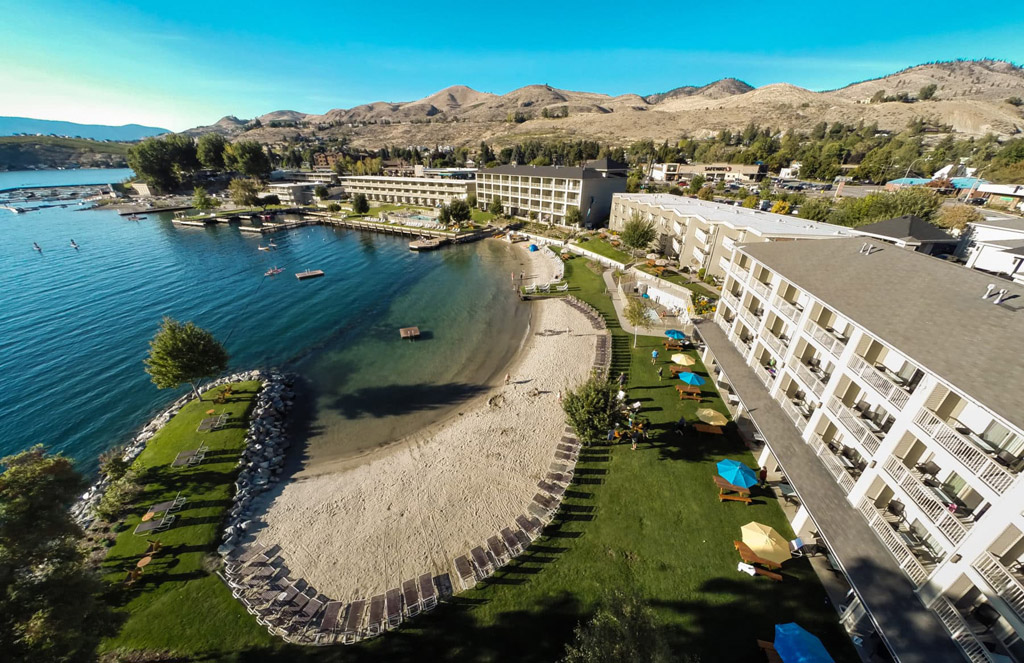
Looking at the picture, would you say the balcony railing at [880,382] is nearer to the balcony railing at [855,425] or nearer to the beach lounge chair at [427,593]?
the balcony railing at [855,425]

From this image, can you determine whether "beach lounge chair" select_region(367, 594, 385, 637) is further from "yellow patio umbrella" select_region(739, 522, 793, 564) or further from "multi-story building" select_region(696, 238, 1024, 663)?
"multi-story building" select_region(696, 238, 1024, 663)

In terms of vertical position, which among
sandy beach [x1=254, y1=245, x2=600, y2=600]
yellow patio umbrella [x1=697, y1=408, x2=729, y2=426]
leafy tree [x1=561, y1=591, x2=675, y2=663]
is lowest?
sandy beach [x1=254, y1=245, x2=600, y2=600]

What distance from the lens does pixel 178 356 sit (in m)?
27.5

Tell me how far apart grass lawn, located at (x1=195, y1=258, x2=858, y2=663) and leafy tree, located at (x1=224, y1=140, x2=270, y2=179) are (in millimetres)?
175898

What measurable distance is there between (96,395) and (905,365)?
60.6m

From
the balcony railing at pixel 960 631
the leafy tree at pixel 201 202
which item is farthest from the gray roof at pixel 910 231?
the leafy tree at pixel 201 202

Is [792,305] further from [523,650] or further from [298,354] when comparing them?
[298,354]

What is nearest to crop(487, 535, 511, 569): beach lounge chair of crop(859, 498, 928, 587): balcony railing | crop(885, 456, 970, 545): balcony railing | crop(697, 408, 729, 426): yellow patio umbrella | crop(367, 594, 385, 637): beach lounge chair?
crop(367, 594, 385, 637): beach lounge chair

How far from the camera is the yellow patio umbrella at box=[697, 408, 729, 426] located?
81.6 feet

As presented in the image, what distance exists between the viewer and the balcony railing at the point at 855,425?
1595 centimetres

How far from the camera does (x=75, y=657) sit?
10.8m

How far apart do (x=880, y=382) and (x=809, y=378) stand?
4.93 metres

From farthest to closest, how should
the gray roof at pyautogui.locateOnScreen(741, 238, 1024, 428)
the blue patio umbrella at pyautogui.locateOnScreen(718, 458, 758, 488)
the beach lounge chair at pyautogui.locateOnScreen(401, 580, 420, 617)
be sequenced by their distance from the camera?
→ the blue patio umbrella at pyautogui.locateOnScreen(718, 458, 758, 488), the beach lounge chair at pyautogui.locateOnScreen(401, 580, 420, 617), the gray roof at pyautogui.locateOnScreen(741, 238, 1024, 428)

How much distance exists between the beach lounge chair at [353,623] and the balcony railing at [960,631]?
22.0 m
